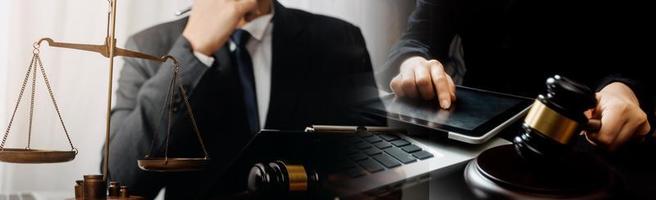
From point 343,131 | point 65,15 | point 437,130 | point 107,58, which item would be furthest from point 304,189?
point 65,15

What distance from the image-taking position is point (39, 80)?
124 cm

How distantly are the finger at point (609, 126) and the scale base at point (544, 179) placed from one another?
34mm

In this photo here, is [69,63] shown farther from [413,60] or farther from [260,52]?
[413,60]

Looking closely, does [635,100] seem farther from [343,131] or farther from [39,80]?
[39,80]

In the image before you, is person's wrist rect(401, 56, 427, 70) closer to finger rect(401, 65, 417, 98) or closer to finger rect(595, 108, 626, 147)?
finger rect(401, 65, 417, 98)

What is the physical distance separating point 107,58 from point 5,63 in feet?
0.61

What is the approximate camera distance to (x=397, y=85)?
1.15 meters

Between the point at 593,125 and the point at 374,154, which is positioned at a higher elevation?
the point at 593,125

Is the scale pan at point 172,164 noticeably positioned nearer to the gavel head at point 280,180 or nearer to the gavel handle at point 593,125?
the gavel head at point 280,180

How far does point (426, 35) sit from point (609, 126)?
1.10 ft

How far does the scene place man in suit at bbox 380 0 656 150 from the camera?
39.3 inches

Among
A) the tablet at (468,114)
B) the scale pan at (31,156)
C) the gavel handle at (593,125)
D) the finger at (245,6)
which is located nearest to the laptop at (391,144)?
the tablet at (468,114)

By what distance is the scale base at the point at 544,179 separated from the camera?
3.09 ft

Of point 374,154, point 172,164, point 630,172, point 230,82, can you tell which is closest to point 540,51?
point 630,172
